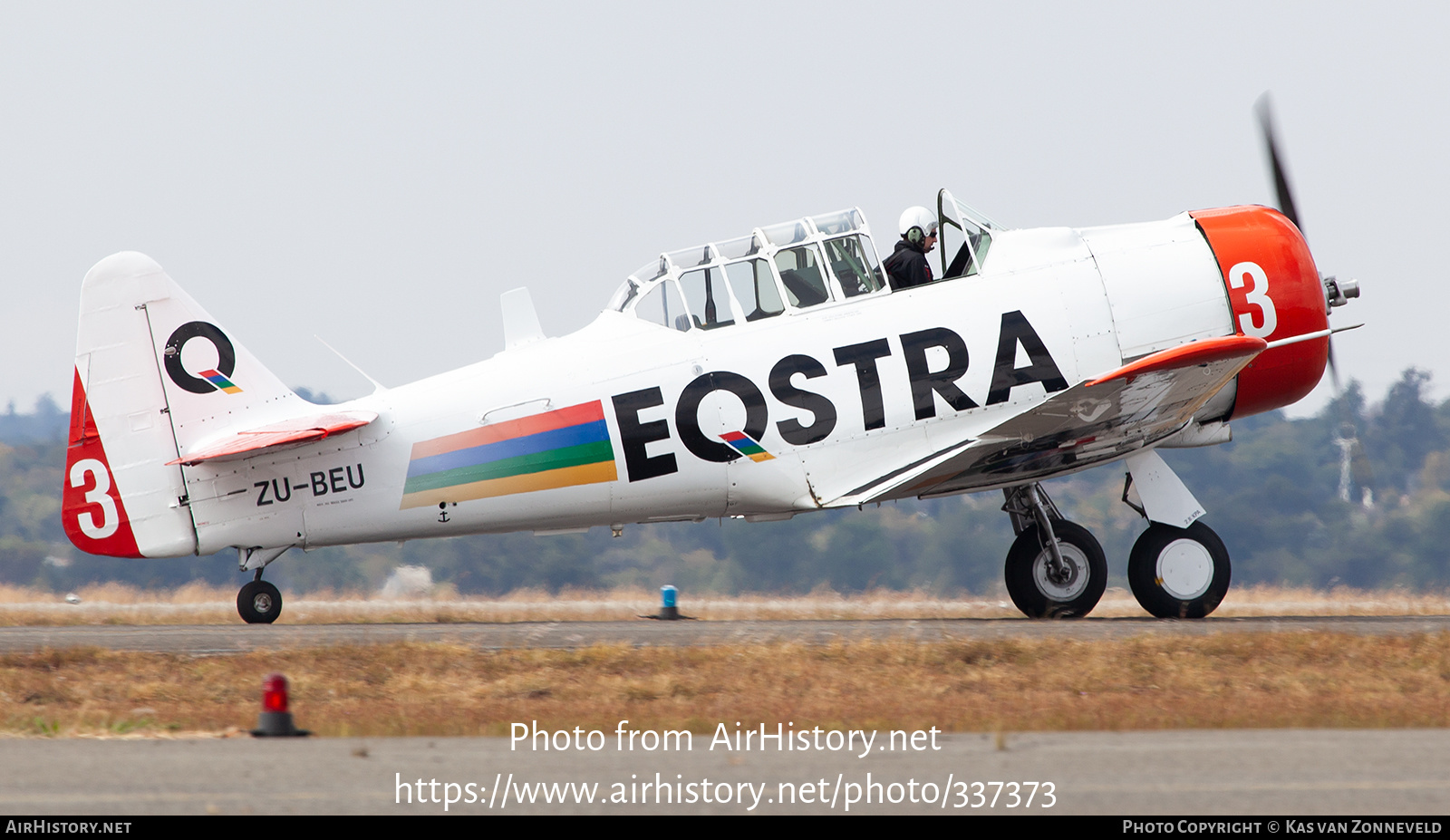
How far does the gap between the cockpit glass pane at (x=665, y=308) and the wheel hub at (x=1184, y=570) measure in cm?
524

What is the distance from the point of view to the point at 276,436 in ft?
43.8

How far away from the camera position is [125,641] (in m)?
12.8

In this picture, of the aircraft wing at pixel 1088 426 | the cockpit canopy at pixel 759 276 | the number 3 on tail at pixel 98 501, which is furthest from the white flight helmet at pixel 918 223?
the number 3 on tail at pixel 98 501

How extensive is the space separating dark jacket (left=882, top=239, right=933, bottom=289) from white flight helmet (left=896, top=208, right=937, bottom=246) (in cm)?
20

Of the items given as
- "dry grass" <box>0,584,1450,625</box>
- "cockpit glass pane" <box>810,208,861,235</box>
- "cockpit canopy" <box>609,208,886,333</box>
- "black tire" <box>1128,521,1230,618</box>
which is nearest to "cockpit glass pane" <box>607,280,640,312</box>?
"cockpit canopy" <box>609,208,886,333</box>

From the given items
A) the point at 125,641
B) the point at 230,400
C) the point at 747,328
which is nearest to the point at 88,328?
the point at 230,400

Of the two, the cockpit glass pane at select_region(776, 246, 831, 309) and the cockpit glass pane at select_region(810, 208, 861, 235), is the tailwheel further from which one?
the cockpit glass pane at select_region(810, 208, 861, 235)

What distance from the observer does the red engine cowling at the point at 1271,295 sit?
46.4 feet

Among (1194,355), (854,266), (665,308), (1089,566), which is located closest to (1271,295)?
(1194,355)

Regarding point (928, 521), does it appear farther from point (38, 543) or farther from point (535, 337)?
point (535, 337)

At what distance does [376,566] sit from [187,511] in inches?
1667

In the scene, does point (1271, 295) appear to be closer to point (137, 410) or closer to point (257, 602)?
point (257, 602)

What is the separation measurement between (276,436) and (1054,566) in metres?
7.66

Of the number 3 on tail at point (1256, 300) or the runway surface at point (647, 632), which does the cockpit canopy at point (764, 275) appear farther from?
the runway surface at point (647, 632)
